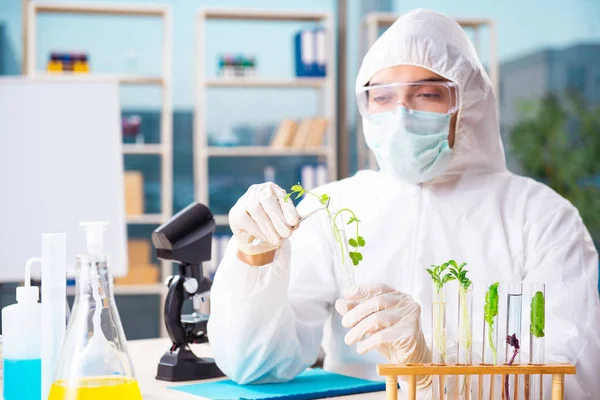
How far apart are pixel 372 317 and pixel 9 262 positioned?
5.08 feet

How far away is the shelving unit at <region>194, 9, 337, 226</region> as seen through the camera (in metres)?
4.77

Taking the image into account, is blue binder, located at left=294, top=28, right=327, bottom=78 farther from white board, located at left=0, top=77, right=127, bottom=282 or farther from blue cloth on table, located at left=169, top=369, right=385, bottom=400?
blue cloth on table, located at left=169, top=369, right=385, bottom=400

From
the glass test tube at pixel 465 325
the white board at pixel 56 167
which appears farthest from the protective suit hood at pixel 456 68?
the white board at pixel 56 167

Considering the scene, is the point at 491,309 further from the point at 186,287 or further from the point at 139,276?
the point at 139,276

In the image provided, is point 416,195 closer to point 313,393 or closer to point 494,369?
point 313,393

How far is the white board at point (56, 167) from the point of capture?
7.95 ft

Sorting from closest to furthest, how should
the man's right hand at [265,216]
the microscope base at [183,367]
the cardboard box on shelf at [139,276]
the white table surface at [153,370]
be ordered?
the man's right hand at [265,216], the white table surface at [153,370], the microscope base at [183,367], the cardboard box on shelf at [139,276]

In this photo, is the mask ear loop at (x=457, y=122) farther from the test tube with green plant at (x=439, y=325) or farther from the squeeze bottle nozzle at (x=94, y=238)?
the squeeze bottle nozzle at (x=94, y=238)

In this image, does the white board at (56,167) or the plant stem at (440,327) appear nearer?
the plant stem at (440,327)

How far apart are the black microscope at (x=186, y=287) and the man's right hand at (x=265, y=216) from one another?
0.16 metres

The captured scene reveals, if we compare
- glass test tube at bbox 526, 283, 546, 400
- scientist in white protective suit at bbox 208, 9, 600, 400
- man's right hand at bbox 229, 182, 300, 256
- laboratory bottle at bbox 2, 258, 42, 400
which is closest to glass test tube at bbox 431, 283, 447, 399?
glass test tube at bbox 526, 283, 546, 400

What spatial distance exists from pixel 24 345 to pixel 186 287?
503 millimetres

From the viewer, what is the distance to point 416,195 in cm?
196

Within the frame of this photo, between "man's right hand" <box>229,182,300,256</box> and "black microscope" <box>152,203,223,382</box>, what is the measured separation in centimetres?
16
